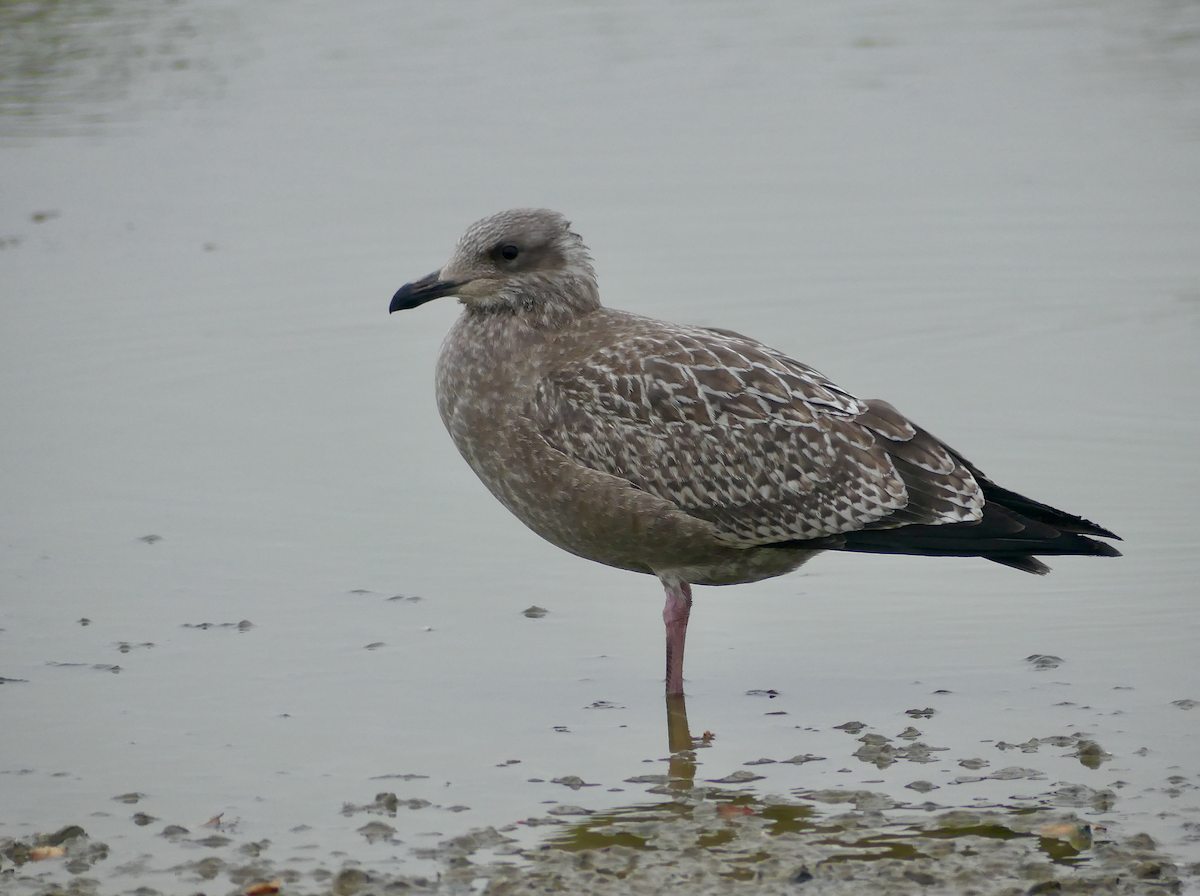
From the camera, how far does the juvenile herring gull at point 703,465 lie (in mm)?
6949

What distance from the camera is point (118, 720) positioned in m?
6.93

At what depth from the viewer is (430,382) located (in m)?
11.3

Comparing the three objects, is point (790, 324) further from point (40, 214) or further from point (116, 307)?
point (40, 214)

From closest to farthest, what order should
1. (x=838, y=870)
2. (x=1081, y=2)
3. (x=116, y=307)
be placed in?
(x=838, y=870)
(x=116, y=307)
(x=1081, y=2)

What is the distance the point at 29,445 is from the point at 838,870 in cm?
639

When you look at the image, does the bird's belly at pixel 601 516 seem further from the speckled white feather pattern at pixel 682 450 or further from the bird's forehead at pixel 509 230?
the bird's forehead at pixel 509 230

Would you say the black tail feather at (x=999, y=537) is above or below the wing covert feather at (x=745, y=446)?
below

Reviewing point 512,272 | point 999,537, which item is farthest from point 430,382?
point 999,537

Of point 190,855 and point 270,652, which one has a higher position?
point 270,652

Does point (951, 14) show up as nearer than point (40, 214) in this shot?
No

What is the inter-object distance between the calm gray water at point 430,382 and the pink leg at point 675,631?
0.18 metres

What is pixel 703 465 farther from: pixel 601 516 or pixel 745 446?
pixel 601 516

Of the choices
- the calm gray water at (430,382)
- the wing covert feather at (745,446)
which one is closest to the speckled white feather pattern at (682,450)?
the wing covert feather at (745,446)

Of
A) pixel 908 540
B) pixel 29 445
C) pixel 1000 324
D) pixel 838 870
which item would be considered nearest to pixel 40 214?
pixel 29 445
